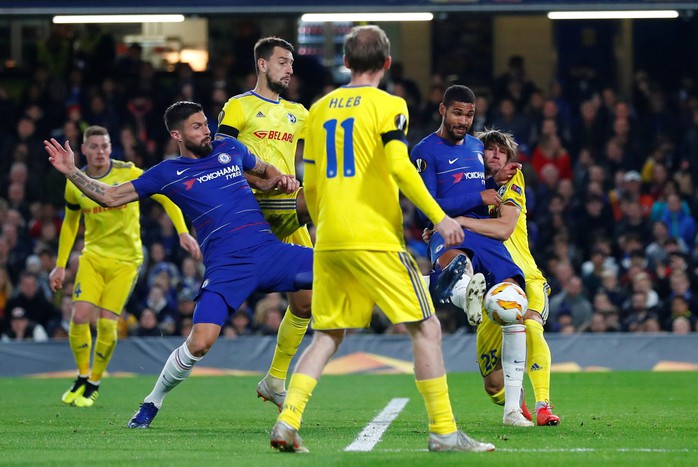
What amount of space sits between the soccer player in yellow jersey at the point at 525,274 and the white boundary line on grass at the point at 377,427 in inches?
33.8

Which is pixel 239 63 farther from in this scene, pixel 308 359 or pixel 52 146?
pixel 308 359

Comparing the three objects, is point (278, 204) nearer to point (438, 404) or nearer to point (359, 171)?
point (359, 171)

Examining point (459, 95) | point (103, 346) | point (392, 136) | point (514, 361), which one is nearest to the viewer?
point (392, 136)

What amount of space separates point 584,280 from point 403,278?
38.4 feet

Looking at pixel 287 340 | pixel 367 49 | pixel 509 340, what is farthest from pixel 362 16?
pixel 367 49

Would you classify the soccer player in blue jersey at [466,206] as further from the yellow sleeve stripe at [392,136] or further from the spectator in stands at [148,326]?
the spectator in stands at [148,326]

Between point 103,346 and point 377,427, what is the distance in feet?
12.9

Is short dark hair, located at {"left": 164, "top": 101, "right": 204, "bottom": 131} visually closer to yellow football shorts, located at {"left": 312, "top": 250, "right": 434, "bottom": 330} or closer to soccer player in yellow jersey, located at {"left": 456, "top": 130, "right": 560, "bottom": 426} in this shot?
soccer player in yellow jersey, located at {"left": 456, "top": 130, "right": 560, "bottom": 426}

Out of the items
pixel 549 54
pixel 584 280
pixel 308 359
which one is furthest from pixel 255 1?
pixel 308 359

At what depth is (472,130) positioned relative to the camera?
787 inches

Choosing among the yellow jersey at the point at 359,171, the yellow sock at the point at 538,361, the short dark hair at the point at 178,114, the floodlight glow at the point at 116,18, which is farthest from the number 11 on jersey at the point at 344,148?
the floodlight glow at the point at 116,18

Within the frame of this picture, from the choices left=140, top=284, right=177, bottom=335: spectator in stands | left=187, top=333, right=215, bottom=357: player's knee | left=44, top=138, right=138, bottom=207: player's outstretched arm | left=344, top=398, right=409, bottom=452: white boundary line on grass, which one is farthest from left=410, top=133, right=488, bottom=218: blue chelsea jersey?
left=140, top=284, right=177, bottom=335: spectator in stands

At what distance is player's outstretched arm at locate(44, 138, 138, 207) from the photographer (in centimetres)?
864

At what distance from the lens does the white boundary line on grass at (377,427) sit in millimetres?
7812
